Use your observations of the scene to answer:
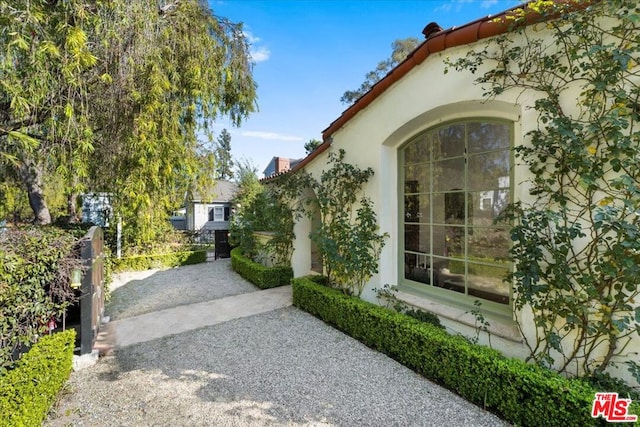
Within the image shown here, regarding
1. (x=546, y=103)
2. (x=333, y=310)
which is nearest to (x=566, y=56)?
(x=546, y=103)

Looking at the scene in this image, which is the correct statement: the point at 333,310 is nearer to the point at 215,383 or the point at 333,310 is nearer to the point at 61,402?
the point at 215,383

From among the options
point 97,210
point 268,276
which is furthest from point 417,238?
point 97,210

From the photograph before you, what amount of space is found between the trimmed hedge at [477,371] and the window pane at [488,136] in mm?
2863

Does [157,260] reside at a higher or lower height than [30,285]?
lower

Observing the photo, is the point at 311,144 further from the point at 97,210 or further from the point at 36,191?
the point at 36,191

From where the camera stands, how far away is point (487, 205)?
4.33 meters

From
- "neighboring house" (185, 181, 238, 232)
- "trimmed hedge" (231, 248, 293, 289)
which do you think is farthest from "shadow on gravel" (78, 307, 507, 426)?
"neighboring house" (185, 181, 238, 232)

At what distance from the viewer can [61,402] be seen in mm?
3424

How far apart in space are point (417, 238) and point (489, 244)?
132 centimetres

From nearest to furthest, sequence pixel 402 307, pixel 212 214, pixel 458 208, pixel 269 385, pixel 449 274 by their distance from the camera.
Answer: pixel 269 385 < pixel 458 208 < pixel 449 274 < pixel 402 307 < pixel 212 214

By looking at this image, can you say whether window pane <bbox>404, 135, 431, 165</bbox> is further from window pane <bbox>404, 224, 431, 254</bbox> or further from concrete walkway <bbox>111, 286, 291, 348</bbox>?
concrete walkway <bbox>111, 286, 291, 348</bbox>

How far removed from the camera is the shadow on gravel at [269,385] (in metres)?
3.18

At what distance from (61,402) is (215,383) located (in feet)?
5.83

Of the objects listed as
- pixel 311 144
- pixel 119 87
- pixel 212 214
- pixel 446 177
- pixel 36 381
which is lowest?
pixel 36 381
